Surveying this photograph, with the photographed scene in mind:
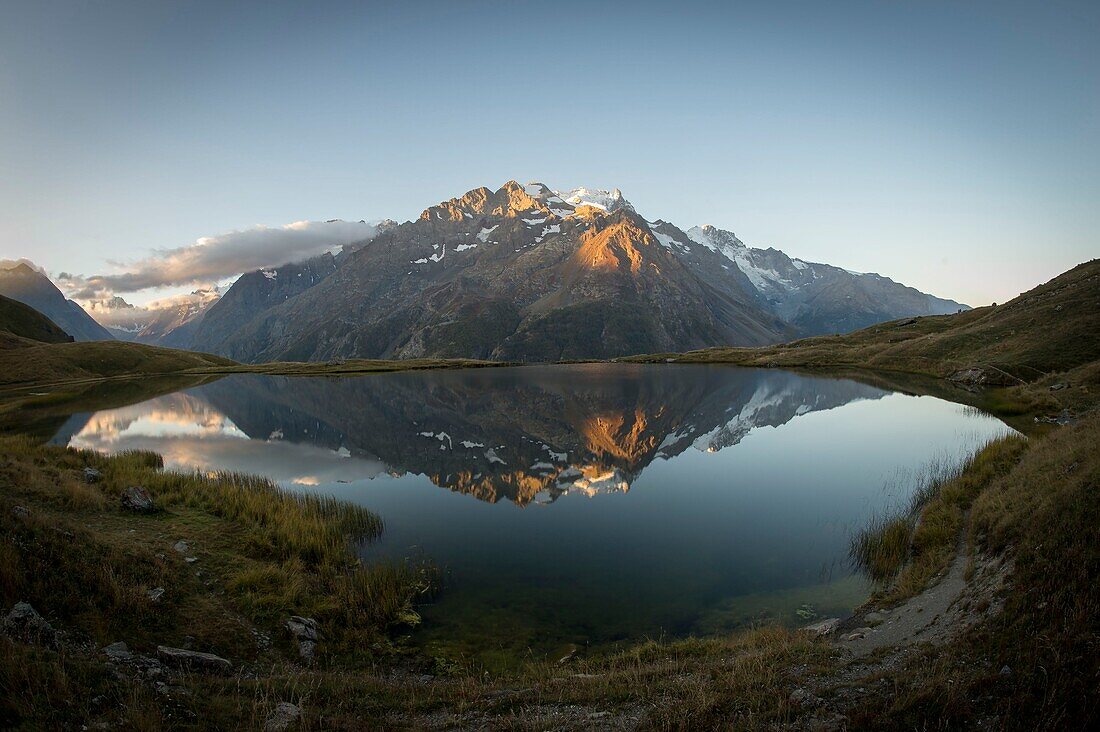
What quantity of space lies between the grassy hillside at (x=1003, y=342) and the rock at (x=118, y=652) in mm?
91487

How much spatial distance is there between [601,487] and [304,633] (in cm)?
2199

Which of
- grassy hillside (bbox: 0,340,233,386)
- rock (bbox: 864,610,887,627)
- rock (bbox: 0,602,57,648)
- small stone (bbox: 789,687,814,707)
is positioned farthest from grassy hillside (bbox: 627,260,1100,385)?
grassy hillside (bbox: 0,340,233,386)

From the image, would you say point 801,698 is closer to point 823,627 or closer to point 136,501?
point 823,627

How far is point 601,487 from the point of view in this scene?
113ft

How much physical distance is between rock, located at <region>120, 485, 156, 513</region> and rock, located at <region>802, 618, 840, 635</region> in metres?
28.2

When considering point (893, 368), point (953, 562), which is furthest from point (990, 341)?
point (953, 562)

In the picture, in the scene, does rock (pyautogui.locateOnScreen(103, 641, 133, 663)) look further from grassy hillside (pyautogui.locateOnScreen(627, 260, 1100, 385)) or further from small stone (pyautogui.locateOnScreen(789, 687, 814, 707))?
grassy hillside (pyautogui.locateOnScreen(627, 260, 1100, 385))

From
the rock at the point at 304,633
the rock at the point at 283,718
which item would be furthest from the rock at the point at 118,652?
the rock at the point at 304,633

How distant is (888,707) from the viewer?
934 centimetres

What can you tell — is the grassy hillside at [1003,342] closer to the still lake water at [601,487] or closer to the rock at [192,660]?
the still lake water at [601,487]

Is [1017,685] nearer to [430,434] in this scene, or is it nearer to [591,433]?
[591,433]

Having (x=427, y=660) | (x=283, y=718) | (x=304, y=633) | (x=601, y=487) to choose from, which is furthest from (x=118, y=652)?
(x=601, y=487)

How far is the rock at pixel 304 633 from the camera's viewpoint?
1515 centimetres

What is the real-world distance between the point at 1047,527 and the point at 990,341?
10293 centimetres
